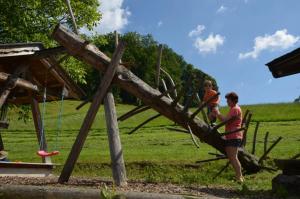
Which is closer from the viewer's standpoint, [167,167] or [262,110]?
[167,167]

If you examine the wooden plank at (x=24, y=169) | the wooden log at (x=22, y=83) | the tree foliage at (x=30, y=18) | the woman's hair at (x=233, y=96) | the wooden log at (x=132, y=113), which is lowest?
the wooden plank at (x=24, y=169)

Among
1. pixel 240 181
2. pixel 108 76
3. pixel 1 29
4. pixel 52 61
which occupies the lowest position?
pixel 240 181

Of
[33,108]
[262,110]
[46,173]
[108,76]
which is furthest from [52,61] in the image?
[262,110]

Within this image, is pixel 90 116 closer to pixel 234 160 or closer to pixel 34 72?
pixel 234 160

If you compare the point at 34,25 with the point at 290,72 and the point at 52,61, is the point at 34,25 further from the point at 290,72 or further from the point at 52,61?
the point at 290,72

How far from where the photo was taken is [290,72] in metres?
10.9

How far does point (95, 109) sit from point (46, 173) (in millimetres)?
3493

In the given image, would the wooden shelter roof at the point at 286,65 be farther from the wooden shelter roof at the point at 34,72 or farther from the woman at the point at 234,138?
the wooden shelter roof at the point at 34,72

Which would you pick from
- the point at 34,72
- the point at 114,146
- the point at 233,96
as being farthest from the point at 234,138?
the point at 34,72

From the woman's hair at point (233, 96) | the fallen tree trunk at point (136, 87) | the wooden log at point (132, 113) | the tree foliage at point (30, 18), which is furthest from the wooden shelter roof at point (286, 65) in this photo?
the tree foliage at point (30, 18)

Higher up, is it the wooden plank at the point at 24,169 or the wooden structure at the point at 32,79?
the wooden structure at the point at 32,79

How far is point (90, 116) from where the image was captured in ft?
30.5

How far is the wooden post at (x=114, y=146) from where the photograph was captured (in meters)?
9.06

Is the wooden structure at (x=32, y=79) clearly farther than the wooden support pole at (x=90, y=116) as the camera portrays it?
Yes
